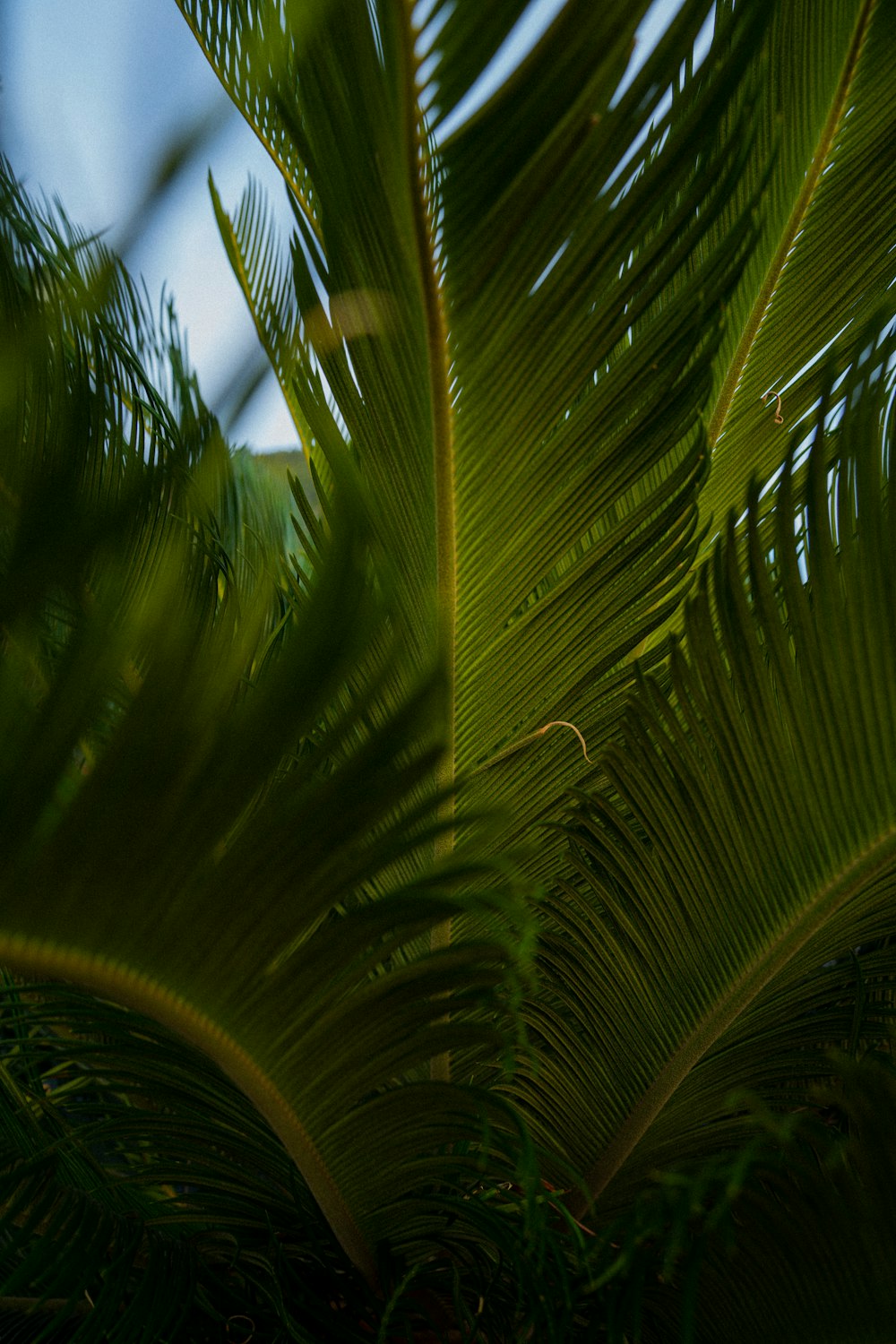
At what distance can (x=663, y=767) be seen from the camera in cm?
75

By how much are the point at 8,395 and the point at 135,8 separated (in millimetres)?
400

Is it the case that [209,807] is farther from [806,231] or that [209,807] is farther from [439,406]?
[806,231]

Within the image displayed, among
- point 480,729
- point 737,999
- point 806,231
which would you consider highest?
point 806,231

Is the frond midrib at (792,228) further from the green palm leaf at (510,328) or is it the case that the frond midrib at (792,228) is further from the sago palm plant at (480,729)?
the green palm leaf at (510,328)

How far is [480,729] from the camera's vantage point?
0.85 metres

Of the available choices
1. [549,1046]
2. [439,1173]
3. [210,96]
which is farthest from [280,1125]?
[210,96]

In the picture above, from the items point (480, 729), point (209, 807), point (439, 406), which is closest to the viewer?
point (209, 807)

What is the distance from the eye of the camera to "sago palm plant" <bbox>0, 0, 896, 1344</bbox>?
0.51m

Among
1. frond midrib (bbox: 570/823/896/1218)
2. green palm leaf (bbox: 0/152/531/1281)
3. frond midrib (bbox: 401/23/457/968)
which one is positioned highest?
frond midrib (bbox: 401/23/457/968)

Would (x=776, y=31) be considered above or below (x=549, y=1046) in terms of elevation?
above

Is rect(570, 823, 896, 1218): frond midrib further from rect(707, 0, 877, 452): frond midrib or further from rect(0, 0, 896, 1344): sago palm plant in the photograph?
rect(707, 0, 877, 452): frond midrib

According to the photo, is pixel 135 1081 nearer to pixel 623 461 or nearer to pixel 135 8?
pixel 623 461

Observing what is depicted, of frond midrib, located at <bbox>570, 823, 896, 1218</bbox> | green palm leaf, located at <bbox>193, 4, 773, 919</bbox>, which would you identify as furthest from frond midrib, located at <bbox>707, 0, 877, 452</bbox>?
frond midrib, located at <bbox>570, 823, 896, 1218</bbox>

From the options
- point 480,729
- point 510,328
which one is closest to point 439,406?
point 510,328
